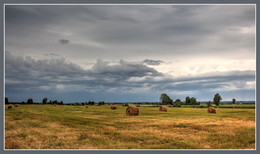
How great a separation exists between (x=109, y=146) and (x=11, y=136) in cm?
827

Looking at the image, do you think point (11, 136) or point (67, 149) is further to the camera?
point (11, 136)

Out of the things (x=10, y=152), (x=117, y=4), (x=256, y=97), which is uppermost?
(x=117, y=4)

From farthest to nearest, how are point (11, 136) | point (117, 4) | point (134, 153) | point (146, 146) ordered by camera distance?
1. point (117, 4)
2. point (11, 136)
3. point (146, 146)
4. point (134, 153)

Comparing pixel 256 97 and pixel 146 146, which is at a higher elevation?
pixel 256 97

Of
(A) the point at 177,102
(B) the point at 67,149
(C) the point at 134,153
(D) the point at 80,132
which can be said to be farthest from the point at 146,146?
(A) the point at 177,102

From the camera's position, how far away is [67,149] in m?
16.2

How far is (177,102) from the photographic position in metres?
110

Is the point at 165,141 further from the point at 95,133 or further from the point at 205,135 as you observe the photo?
the point at 95,133

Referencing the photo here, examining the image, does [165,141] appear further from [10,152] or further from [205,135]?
[10,152]

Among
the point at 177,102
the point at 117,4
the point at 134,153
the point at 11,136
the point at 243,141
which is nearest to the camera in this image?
the point at 134,153

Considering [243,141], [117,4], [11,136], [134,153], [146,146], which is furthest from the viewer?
[117,4]

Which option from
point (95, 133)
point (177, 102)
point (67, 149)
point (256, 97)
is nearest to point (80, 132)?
point (95, 133)

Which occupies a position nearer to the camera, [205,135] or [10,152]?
[10,152]

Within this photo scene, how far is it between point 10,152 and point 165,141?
1086 centimetres
